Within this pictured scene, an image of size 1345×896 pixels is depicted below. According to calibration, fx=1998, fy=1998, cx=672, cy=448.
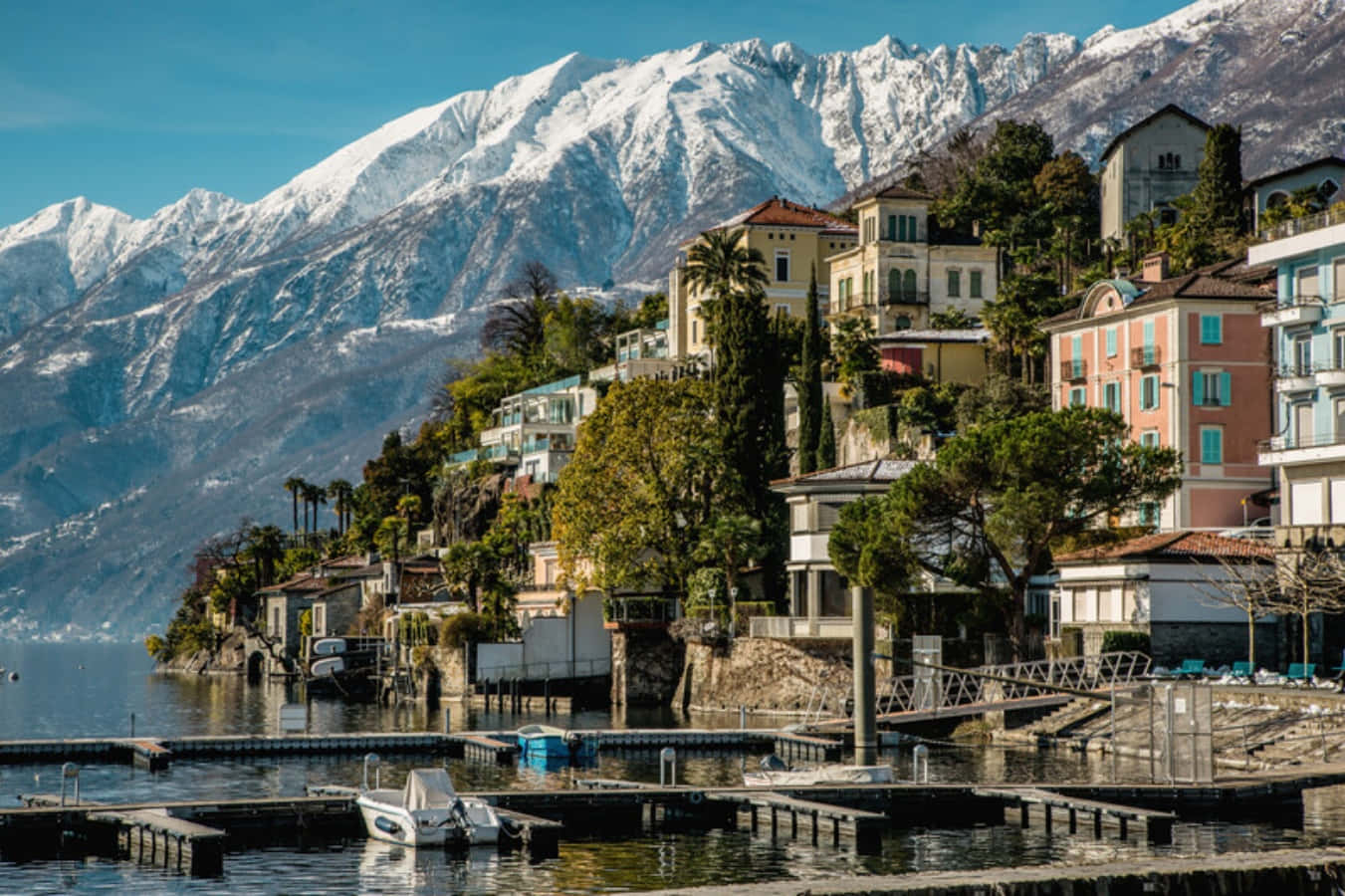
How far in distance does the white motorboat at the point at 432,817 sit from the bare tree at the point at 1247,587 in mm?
30434

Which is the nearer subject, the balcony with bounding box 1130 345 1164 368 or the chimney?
the balcony with bounding box 1130 345 1164 368

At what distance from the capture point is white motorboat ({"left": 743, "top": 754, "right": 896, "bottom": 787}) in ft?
176

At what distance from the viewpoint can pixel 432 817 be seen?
47.6 meters

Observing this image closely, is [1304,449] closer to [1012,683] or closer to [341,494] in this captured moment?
[1012,683]

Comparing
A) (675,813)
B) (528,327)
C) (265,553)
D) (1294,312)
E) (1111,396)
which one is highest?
(528,327)

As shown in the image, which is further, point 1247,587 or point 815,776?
point 1247,587

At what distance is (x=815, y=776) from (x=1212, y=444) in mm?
37553

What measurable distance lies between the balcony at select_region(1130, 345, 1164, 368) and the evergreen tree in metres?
31.3

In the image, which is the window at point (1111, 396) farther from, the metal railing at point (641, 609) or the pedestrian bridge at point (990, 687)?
the metal railing at point (641, 609)

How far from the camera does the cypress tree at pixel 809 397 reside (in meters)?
102

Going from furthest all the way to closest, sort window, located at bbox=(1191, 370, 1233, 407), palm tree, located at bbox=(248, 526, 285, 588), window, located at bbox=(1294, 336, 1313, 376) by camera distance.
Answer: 1. palm tree, located at bbox=(248, 526, 285, 588)
2. window, located at bbox=(1191, 370, 1233, 407)
3. window, located at bbox=(1294, 336, 1313, 376)

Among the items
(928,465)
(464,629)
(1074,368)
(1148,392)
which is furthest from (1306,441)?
(464,629)

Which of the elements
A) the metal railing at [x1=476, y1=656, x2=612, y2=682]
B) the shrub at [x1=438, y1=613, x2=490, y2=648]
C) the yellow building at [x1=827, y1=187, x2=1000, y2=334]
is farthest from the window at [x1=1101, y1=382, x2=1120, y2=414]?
the shrub at [x1=438, y1=613, x2=490, y2=648]

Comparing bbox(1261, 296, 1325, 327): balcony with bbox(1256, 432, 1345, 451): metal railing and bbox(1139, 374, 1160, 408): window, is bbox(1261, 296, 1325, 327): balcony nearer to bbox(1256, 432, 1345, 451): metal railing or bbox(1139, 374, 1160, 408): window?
bbox(1256, 432, 1345, 451): metal railing
